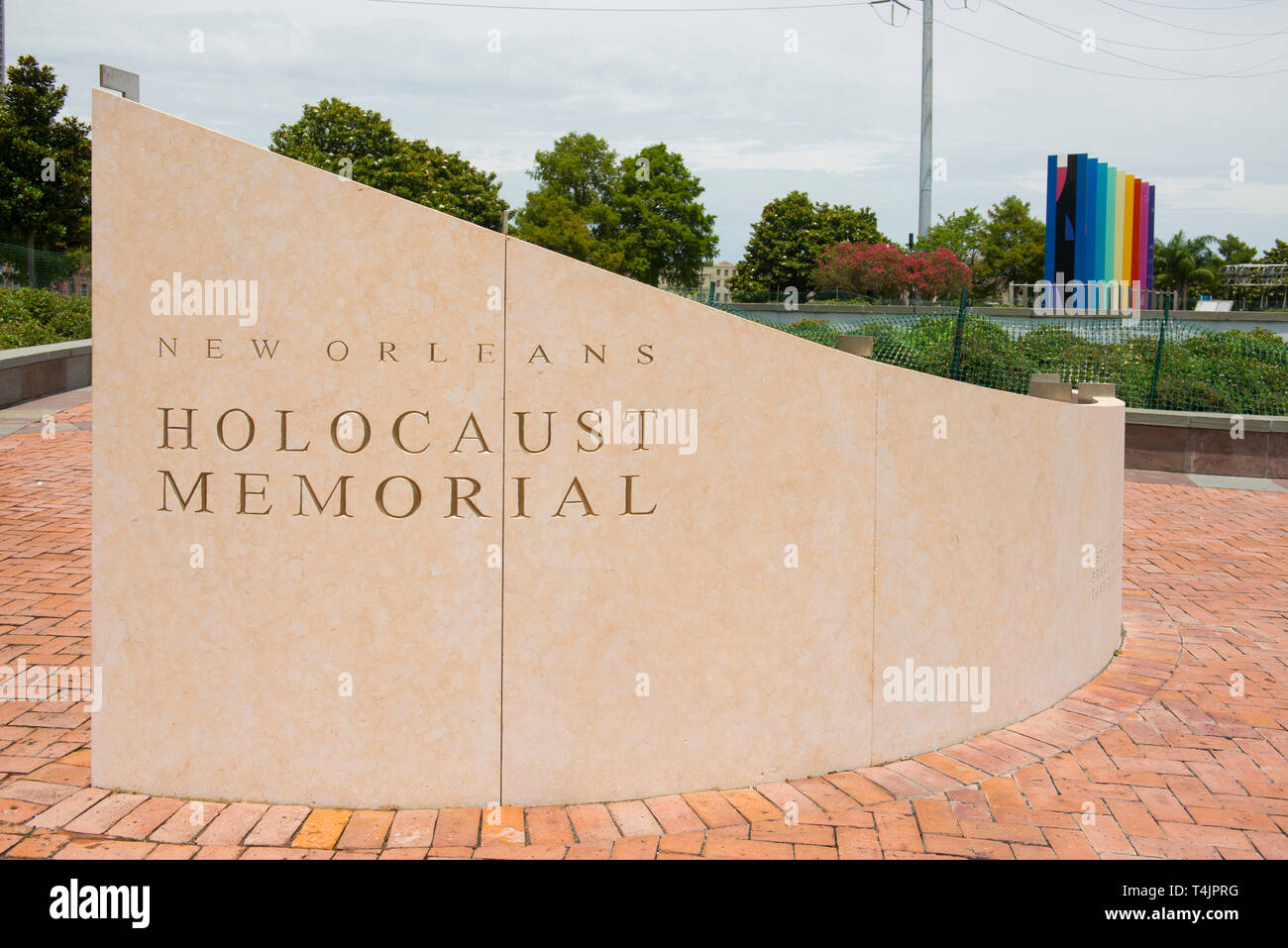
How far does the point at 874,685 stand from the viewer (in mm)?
4242

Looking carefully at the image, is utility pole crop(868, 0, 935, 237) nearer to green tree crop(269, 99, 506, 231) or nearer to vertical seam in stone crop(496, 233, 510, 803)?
green tree crop(269, 99, 506, 231)

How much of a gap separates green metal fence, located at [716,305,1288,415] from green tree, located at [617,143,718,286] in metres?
51.9

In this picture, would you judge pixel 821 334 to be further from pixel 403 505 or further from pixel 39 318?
pixel 39 318

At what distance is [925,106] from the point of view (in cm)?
4459

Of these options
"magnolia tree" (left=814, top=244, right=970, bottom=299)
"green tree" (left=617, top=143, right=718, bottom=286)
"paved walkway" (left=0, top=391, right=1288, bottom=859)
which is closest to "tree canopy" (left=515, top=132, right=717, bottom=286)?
"green tree" (left=617, top=143, right=718, bottom=286)

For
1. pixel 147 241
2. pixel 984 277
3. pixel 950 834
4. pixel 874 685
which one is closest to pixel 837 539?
pixel 874 685

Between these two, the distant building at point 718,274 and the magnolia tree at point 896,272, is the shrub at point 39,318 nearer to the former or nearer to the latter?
the magnolia tree at point 896,272

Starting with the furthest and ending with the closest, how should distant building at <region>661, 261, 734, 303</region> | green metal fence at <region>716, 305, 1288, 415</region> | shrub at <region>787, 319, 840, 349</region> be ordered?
1. distant building at <region>661, 261, 734, 303</region>
2. shrub at <region>787, 319, 840, 349</region>
3. green metal fence at <region>716, 305, 1288, 415</region>

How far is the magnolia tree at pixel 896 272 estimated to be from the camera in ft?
147

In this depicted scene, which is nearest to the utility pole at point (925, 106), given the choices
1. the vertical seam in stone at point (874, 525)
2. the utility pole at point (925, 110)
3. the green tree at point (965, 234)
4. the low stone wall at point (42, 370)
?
the utility pole at point (925, 110)

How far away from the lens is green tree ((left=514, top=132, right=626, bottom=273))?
202 feet

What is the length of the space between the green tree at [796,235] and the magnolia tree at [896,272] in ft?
59.4

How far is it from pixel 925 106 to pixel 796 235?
26.0 meters
